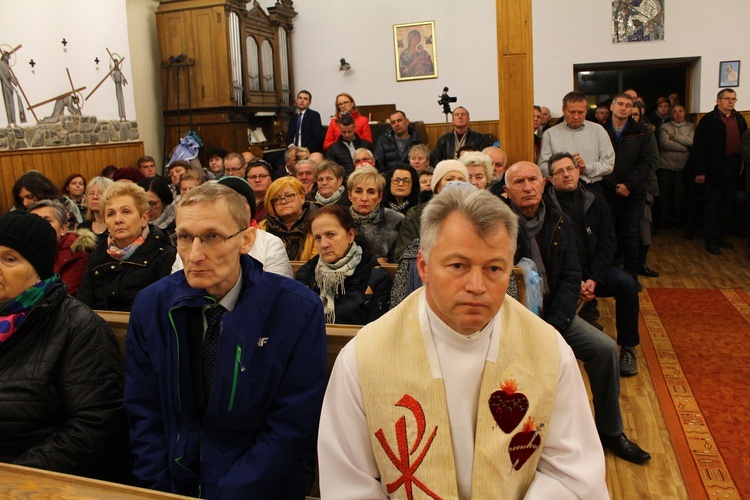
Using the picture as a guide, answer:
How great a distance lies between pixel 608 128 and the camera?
17.9 ft

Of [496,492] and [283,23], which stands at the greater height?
[283,23]

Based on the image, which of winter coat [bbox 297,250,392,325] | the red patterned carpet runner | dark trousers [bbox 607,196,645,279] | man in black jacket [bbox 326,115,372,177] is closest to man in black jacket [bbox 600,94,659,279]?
dark trousers [bbox 607,196,645,279]

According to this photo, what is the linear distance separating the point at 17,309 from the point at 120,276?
3.51ft

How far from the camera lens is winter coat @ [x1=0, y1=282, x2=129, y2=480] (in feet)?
6.31

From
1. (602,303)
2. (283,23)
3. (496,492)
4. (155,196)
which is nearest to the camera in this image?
(496,492)

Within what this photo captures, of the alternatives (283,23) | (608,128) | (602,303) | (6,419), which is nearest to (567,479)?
(6,419)

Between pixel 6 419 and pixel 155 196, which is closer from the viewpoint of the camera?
pixel 6 419

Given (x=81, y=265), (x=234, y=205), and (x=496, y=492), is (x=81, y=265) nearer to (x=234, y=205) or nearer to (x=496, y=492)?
(x=234, y=205)

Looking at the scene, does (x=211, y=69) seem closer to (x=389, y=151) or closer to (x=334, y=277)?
(x=389, y=151)

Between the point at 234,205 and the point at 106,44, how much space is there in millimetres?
6889

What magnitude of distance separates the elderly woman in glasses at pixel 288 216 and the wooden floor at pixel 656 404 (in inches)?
78.3

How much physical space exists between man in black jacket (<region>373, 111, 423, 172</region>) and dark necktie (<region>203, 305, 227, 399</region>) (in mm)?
4869

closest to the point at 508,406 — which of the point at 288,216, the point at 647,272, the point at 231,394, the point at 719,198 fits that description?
the point at 231,394

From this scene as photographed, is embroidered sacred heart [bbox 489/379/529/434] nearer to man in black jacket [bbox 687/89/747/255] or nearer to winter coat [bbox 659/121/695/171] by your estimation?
man in black jacket [bbox 687/89/747/255]
